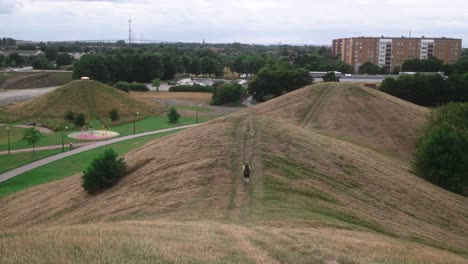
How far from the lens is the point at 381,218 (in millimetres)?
23312

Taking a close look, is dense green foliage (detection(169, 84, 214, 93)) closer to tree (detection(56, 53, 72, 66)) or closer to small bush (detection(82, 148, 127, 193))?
tree (detection(56, 53, 72, 66))

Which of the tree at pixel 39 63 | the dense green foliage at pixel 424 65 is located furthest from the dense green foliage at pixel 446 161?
the tree at pixel 39 63

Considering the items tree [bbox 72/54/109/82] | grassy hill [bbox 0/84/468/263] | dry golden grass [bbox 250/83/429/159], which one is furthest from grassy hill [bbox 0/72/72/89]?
grassy hill [bbox 0/84/468/263]

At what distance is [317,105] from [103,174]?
34458 millimetres

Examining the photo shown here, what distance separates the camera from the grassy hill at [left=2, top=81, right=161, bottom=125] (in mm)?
71688

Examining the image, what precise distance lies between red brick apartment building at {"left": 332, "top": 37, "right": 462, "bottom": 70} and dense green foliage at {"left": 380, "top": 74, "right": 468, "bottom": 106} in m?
65.8

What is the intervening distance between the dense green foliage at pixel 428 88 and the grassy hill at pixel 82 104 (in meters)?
39.1

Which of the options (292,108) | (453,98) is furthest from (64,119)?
(453,98)

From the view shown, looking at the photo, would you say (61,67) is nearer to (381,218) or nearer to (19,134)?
(19,134)

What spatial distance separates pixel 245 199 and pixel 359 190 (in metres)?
8.41

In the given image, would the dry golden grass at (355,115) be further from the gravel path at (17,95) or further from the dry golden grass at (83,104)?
the gravel path at (17,95)

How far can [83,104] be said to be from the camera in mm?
75750

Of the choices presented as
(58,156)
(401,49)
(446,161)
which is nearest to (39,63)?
(401,49)

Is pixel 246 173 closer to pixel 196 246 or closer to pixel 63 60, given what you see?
pixel 196 246
